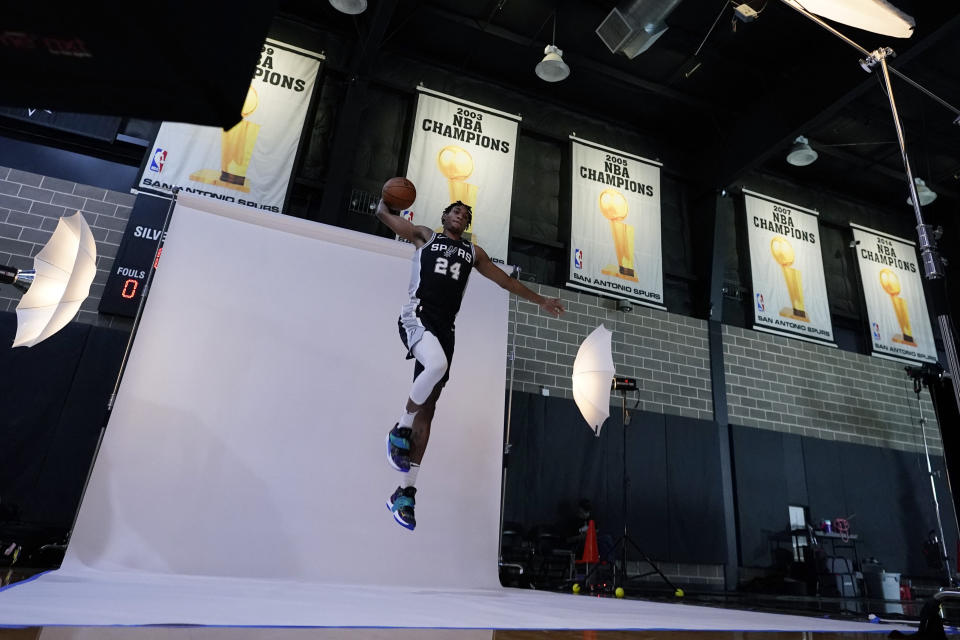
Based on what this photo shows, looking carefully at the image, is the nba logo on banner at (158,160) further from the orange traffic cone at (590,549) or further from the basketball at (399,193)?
the orange traffic cone at (590,549)

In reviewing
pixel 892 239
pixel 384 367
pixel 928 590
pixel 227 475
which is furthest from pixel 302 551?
pixel 892 239

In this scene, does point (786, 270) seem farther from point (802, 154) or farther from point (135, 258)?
point (135, 258)

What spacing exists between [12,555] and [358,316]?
306cm

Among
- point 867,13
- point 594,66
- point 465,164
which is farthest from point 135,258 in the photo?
point 867,13

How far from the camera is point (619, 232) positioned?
7590 millimetres

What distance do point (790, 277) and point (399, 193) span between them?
22.1ft

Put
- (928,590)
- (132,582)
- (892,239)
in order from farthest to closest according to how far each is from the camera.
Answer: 1. (892,239)
2. (928,590)
3. (132,582)

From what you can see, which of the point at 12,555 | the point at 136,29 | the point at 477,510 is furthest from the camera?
the point at 477,510

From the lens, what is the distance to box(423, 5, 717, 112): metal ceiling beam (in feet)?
24.4

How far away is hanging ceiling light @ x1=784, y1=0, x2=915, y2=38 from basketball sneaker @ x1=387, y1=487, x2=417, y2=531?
3.28 metres

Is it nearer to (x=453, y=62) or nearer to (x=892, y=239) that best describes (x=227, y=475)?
(x=453, y=62)

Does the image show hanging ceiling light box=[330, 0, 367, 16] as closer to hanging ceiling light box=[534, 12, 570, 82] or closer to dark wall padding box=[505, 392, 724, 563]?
hanging ceiling light box=[534, 12, 570, 82]

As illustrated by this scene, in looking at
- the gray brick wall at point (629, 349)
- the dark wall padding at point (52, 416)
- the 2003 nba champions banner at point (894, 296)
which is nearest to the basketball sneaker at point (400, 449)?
the dark wall padding at point (52, 416)

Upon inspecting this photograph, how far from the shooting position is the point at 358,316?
5023 millimetres
